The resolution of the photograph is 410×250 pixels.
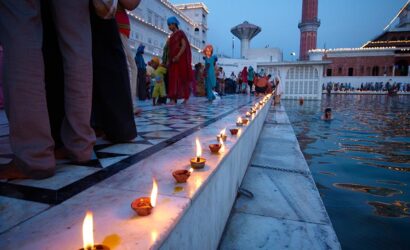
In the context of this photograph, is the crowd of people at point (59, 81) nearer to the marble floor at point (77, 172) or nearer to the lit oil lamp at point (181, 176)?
the marble floor at point (77, 172)

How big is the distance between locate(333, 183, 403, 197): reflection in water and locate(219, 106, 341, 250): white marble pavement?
317 millimetres

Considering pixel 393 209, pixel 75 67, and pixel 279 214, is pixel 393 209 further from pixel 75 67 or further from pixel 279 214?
pixel 75 67

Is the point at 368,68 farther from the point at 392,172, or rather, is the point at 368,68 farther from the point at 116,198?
the point at 116,198

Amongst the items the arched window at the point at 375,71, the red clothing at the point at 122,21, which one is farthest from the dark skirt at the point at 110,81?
the arched window at the point at 375,71

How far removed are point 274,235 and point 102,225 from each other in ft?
3.18

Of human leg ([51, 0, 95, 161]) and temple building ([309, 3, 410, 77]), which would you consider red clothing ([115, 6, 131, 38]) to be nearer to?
human leg ([51, 0, 95, 161])

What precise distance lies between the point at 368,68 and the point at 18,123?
41862mm

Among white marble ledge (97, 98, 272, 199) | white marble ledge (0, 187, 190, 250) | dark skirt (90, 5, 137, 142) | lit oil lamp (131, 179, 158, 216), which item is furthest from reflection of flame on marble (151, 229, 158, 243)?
dark skirt (90, 5, 137, 142)

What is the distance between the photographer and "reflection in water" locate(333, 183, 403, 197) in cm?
225

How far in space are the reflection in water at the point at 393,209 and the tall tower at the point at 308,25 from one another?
4362cm

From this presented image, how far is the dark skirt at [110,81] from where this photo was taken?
5.92 ft

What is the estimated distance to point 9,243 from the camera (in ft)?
2.54

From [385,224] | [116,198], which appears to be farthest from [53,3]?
[385,224]

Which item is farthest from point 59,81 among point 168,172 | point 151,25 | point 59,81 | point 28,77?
point 151,25
